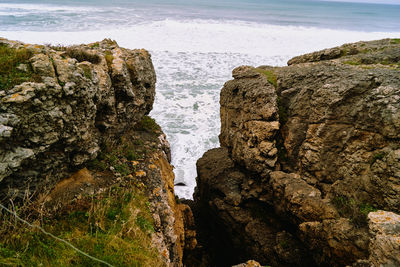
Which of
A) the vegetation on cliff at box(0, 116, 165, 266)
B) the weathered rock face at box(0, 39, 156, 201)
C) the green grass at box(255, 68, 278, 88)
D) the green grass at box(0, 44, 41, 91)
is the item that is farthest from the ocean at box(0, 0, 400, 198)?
the green grass at box(0, 44, 41, 91)

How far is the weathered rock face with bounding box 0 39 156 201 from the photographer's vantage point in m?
4.50

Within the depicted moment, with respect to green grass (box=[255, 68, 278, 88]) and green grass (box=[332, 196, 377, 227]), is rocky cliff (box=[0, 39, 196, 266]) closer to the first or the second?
green grass (box=[332, 196, 377, 227])

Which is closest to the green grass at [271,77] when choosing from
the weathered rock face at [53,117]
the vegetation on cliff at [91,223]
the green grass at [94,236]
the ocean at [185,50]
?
the weathered rock face at [53,117]

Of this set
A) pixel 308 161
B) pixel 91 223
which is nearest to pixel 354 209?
pixel 308 161

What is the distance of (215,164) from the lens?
1189 centimetres

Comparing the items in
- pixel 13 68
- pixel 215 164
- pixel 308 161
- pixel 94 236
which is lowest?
pixel 215 164

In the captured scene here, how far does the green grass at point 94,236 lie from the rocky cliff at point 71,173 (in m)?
0.02

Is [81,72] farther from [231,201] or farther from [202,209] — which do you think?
[202,209]

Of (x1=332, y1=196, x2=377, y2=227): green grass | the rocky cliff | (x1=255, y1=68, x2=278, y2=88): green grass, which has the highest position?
(x1=255, y1=68, x2=278, y2=88): green grass

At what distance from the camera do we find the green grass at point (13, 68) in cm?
467

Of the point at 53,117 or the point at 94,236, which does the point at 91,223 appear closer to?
the point at 94,236

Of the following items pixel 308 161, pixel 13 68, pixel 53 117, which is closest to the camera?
pixel 13 68

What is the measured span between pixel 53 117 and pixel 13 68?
130cm

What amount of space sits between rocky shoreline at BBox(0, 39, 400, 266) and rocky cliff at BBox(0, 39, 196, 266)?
0.03 meters
